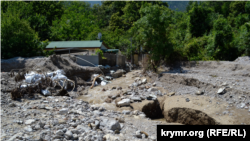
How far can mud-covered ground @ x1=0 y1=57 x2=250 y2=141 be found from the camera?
15.3 feet

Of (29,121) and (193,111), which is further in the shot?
(193,111)

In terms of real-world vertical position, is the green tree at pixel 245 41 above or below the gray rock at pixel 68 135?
above

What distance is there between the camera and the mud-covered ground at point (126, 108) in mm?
4648

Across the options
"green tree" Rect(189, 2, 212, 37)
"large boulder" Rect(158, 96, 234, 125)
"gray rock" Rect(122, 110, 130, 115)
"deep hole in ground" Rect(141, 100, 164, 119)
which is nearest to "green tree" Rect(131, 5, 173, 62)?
"deep hole in ground" Rect(141, 100, 164, 119)

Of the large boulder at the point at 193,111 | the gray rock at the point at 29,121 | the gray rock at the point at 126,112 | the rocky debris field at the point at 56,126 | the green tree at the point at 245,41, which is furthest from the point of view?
the green tree at the point at 245,41

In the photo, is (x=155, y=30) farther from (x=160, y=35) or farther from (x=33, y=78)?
(x=33, y=78)

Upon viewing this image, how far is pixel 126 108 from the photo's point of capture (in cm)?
791

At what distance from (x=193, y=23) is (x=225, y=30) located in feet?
20.4

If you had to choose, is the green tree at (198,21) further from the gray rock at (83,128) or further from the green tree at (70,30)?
the gray rock at (83,128)

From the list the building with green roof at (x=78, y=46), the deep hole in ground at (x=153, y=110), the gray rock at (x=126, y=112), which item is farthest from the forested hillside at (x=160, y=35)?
the gray rock at (x=126, y=112)

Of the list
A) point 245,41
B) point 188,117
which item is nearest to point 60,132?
point 188,117

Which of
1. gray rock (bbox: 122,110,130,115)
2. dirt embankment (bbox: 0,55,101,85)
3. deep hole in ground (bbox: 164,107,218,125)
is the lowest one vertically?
deep hole in ground (bbox: 164,107,218,125)

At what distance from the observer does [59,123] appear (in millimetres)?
4902

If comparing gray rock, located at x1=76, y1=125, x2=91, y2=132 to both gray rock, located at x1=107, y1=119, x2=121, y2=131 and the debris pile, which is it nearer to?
gray rock, located at x1=107, y1=119, x2=121, y2=131
